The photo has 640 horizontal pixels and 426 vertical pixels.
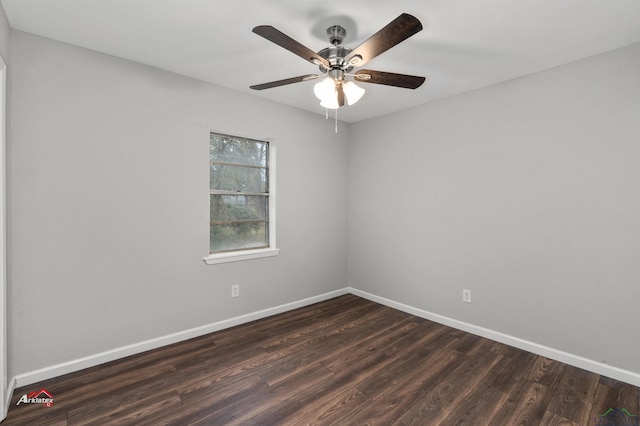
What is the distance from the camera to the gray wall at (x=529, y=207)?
2229 millimetres

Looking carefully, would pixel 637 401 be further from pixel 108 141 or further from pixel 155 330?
pixel 108 141

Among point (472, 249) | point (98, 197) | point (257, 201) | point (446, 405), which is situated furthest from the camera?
point (257, 201)

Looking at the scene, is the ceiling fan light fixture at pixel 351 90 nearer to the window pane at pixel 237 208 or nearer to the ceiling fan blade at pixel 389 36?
the ceiling fan blade at pixel 389 36

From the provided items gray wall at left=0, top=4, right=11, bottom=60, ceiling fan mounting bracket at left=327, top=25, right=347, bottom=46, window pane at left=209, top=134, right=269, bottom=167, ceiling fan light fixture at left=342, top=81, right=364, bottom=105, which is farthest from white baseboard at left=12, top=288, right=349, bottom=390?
ceiling fan mounting bracket at left=327, top=25, right=347, bottom=46

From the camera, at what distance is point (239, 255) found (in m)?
3.14

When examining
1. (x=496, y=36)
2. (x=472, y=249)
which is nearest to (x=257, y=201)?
(x=472, y=249)

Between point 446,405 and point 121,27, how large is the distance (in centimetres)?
329

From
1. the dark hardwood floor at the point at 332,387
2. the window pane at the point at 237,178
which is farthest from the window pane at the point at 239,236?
the dark hardwood floor at the point at 332,387

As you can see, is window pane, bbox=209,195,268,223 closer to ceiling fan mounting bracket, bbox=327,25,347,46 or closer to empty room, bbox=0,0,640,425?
empty room, bbox=0,0,640,425

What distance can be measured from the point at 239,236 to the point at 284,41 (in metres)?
2.18

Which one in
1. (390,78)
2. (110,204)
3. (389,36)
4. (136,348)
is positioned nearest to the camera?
(389,36)

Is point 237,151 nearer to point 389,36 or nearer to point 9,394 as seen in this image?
point 389,36

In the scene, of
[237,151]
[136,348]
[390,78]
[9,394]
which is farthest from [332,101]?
[9,394]

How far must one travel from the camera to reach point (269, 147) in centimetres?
348
